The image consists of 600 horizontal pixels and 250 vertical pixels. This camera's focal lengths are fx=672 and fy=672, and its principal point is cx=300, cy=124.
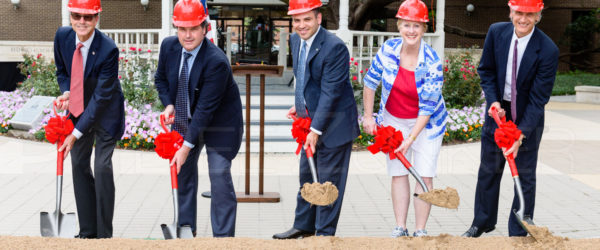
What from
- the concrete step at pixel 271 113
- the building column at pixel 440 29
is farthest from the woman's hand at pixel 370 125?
the building column at pixel 440 29

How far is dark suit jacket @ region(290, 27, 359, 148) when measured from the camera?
4.35 meters

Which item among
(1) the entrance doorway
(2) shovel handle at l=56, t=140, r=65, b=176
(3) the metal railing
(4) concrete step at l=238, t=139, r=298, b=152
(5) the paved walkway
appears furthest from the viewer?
(1) the entrance doorway

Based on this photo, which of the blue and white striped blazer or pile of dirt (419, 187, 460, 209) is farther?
the blue and white striped blazer

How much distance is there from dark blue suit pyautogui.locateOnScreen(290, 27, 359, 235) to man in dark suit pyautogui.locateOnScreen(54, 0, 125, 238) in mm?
1273

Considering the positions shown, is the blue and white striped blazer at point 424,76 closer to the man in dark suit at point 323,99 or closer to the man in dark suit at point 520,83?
the man in dark suit at point 323,99

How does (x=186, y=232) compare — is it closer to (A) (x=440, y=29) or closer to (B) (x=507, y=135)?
(B) (x=507, y=135)

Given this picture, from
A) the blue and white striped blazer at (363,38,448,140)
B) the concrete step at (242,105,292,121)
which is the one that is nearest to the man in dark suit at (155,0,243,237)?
the blue and white striped blazer at (363,38,448,140)

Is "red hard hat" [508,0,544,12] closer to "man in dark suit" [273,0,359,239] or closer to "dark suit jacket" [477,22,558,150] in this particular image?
"dark suit jacket" [477,22,558,150]

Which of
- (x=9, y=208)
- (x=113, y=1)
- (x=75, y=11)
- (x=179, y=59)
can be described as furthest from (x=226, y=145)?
(x=113, y=1)

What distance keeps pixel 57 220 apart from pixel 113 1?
17962 mm

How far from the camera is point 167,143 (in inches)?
159

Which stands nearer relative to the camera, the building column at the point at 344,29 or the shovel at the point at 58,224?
the shovel at the point at 58,224

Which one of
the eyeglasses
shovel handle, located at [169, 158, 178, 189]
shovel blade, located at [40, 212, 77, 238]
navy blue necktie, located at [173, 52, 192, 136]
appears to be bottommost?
shovel blade, located at [40, 212, 77, 238]

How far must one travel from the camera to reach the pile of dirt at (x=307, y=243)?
120 inches
